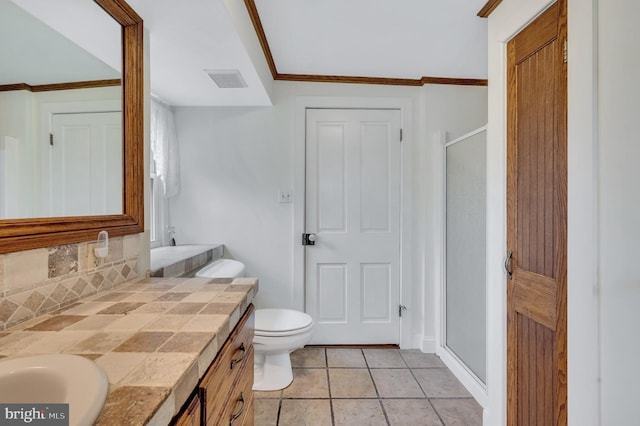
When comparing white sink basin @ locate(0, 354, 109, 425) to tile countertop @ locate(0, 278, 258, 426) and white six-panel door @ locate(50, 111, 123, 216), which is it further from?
white six-panel door @ locate(50, 111, 123, 216)

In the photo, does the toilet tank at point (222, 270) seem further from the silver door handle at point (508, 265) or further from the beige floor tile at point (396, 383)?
the silver door handle at point (508, 265)

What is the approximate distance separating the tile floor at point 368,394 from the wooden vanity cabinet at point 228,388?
69 cm

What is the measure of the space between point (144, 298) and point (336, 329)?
1825mm

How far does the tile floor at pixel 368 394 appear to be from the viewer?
5.48 ft

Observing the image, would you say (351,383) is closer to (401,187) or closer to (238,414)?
(238,414)

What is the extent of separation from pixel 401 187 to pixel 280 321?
1406mm

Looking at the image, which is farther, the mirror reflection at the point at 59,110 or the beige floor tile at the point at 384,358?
the beige floor tile at the point at 384,358

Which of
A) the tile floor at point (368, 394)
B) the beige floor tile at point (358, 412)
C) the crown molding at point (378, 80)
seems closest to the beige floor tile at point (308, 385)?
the tile floor at point (368, 394)

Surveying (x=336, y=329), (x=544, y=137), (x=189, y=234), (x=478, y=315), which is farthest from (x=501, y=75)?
(x=189, y=234)

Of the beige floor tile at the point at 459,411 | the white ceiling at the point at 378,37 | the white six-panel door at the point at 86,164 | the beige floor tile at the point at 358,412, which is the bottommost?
the beige floor tile at the point at 459,411

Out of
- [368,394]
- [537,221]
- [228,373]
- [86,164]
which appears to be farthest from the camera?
[368,394]

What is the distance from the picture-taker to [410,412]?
172 cm

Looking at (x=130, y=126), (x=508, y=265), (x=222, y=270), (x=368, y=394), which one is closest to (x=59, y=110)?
(x=130, y=126)
